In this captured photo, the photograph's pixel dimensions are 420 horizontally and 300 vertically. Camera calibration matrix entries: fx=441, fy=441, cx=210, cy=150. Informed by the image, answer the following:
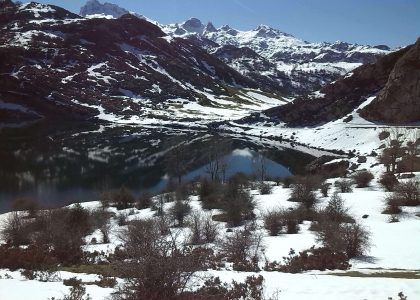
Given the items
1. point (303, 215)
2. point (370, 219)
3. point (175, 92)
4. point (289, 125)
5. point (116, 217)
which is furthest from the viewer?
Answer: point (175, 92)

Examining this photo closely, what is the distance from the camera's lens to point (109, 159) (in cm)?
8762

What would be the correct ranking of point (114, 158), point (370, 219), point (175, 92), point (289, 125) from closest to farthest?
1. point (370, 219)
2. point (114, 158)
3. point (289, 125)
4. point (175, 92)

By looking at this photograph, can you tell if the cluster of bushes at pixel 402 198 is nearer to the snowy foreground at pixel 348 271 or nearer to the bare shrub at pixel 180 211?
the snowy foreground at pixel 348 271

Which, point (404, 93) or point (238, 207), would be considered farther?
point (404, 93)

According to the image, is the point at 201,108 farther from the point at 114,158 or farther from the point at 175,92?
the point at 114,158

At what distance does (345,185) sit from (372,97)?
67.6m

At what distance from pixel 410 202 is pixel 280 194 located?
52.4 ft

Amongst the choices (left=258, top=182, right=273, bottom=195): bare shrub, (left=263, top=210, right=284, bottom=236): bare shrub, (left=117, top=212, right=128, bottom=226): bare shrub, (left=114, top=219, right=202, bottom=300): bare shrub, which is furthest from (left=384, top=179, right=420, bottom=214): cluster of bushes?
(left=114, top=219, right=202, bottom=300): bare shrub

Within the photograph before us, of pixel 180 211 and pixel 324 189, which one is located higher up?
pixel 324 189

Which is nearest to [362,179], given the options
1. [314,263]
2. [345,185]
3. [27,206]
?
[345,185]

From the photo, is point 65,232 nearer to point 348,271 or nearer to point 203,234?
point 203,234

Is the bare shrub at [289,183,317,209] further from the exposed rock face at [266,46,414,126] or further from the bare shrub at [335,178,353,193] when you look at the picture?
the exposed rock face at [266,46,414,126]

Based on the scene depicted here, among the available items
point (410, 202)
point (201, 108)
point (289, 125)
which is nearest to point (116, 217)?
point (410, 202)

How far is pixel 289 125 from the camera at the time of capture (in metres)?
123
